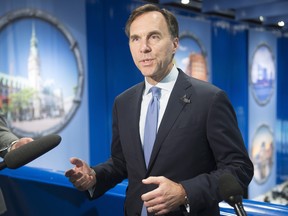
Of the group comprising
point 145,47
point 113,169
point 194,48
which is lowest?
point 113,169

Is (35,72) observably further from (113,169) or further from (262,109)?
(262,109)

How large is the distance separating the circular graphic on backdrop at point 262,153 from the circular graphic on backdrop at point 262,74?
81 centimetres

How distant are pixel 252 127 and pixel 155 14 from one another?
839cm

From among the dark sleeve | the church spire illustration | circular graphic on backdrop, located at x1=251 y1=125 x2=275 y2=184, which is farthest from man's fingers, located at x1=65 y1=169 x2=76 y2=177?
circular graphic on backdrop, located at x1=251 y1=125 x2=275 y2=184

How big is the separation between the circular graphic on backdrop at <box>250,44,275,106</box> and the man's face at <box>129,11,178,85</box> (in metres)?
8.12

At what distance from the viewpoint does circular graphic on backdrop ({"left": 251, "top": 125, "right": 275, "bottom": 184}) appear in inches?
372

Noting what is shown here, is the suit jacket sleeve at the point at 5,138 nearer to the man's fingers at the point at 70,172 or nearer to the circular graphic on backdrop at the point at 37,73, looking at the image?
the man's fingers at the point at 70,172

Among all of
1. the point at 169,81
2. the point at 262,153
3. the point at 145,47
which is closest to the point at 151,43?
the point at 145,47

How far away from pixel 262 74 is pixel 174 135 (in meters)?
8.98

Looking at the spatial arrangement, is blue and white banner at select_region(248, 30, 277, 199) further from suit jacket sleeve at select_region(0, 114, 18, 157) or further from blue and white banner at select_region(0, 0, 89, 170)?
suit jacket sleeve at select_region(0, 114, 18, 157)

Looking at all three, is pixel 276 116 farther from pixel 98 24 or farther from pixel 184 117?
pixel 184 117

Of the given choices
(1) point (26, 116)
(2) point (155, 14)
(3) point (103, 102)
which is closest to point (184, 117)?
(2) point (155, 14)

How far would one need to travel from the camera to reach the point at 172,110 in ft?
4.22

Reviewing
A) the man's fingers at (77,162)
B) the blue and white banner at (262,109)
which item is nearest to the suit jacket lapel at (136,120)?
the man's fingers at (77,162)
